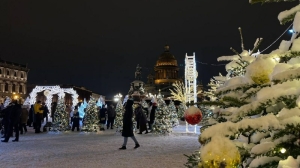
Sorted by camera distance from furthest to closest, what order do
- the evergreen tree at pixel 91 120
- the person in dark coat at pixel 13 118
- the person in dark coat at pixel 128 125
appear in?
1. the evergreen tree at pixel 91 120
2. the person in dark coat at pixel 13 118
3. the person in dark coat at pixel 128 125

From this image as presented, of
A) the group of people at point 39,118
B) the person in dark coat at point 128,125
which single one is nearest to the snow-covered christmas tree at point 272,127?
the person in dark coat at point 128,125

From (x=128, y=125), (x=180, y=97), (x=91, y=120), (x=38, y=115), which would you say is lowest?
(x=128, y=125)

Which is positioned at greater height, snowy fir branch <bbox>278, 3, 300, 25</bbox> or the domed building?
the domed building

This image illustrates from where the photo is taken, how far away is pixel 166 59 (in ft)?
307

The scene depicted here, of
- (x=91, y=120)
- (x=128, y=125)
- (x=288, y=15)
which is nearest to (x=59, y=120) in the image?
(x=91, y=120)

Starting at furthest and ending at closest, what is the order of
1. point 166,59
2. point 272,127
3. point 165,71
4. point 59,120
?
point 166,59 < point 165,71 < point 59,120 < point 272,127

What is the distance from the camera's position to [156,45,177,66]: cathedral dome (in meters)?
92.7

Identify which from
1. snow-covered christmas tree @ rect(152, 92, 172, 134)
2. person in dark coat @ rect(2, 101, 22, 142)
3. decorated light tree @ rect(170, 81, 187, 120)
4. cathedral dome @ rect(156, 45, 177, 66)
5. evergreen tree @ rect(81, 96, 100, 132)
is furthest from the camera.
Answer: cathedral dome @ rect(156, 45, 177, 66)

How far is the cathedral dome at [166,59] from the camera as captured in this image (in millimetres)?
92688

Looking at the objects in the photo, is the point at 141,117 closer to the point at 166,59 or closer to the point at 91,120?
the point at 91,120

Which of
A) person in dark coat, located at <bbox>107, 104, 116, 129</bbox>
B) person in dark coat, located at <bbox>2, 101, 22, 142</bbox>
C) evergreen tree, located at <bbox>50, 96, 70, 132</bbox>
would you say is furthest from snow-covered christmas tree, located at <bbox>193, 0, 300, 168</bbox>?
person in dark coat, located at <bbox>107, 104, 116, 129</bbox>

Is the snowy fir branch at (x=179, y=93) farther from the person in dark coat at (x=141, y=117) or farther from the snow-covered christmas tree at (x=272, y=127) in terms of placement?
the snow-covered christmas tree at (x=272, y=127)

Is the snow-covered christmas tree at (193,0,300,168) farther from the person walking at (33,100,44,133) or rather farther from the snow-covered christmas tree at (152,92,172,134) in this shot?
the person walking at (33,100,44,133)

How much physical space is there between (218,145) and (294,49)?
0.82 meters
